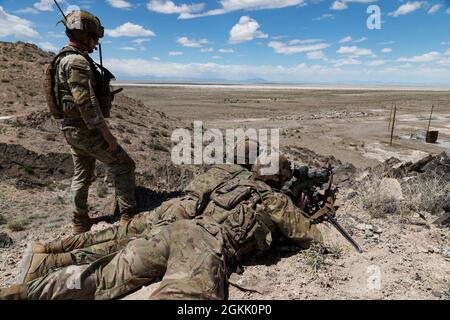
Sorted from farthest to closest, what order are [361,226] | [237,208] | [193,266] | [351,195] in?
[351,195], [361,226], [237,208], [193,266]

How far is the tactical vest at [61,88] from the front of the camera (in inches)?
155

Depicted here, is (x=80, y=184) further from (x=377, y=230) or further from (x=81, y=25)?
(x=377, y=230)

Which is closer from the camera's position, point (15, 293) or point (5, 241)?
point (15, 293)

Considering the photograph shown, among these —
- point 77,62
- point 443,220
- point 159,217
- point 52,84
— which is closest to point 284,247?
point 159,217

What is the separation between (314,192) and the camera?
4.90 m

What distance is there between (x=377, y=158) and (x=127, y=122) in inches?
382

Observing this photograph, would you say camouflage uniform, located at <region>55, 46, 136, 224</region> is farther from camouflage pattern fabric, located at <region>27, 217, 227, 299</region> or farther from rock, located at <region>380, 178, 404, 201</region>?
rock, located at <region>380, 178, 404, 201</region>

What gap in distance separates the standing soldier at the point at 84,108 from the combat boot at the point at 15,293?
6.01 feet

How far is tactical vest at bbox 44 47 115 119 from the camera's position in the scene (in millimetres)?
3926

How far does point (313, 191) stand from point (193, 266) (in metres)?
2.50

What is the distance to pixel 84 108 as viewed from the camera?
3783mm

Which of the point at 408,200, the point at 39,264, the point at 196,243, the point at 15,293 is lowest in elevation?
the point at 408,200

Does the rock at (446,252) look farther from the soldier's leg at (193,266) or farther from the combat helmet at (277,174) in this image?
the soldier's leg at (193,266)
